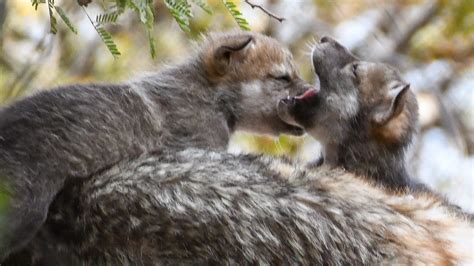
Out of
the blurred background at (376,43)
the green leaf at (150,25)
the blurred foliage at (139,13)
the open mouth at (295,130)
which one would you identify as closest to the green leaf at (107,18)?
the blurred foliage at (139,13)

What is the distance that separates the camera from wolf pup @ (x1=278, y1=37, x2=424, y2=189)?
6930 millimetres

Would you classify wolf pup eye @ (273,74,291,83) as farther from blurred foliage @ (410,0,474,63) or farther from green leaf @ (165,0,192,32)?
blurred foliage @ (410,0,474,63)

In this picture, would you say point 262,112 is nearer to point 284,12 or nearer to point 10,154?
point 10,154

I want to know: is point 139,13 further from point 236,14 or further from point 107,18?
point 236,14

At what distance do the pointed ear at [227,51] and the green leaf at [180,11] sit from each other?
2.08m

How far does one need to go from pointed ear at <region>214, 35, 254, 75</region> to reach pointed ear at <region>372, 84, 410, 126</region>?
0.90 meters

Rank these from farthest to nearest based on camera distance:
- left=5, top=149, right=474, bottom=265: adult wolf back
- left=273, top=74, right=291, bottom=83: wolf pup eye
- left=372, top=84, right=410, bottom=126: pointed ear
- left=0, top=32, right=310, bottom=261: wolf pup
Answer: left=273, top=74, right=291, bottom=83: wolf pup eye < left=372, top=84, right=410, bottom=126: pointed ear < left=0, top=32, right=310, bottom=261: wolf pup < left=5, top=149, right=474, bottom=265: adult wolf back

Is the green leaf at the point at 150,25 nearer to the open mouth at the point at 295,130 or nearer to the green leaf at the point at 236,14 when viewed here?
the green leaf at the point at 236,14

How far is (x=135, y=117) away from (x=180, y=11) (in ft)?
4.12

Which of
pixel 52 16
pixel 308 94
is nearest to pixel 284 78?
pixel 308 94

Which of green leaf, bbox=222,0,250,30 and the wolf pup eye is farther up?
green leaf, bbox=222,0,250,30

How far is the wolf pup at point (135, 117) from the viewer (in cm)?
510

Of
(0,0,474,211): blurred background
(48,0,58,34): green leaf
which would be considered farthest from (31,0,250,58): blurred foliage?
(0,0,474,211): blurred background

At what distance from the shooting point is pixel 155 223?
4.73 meters
